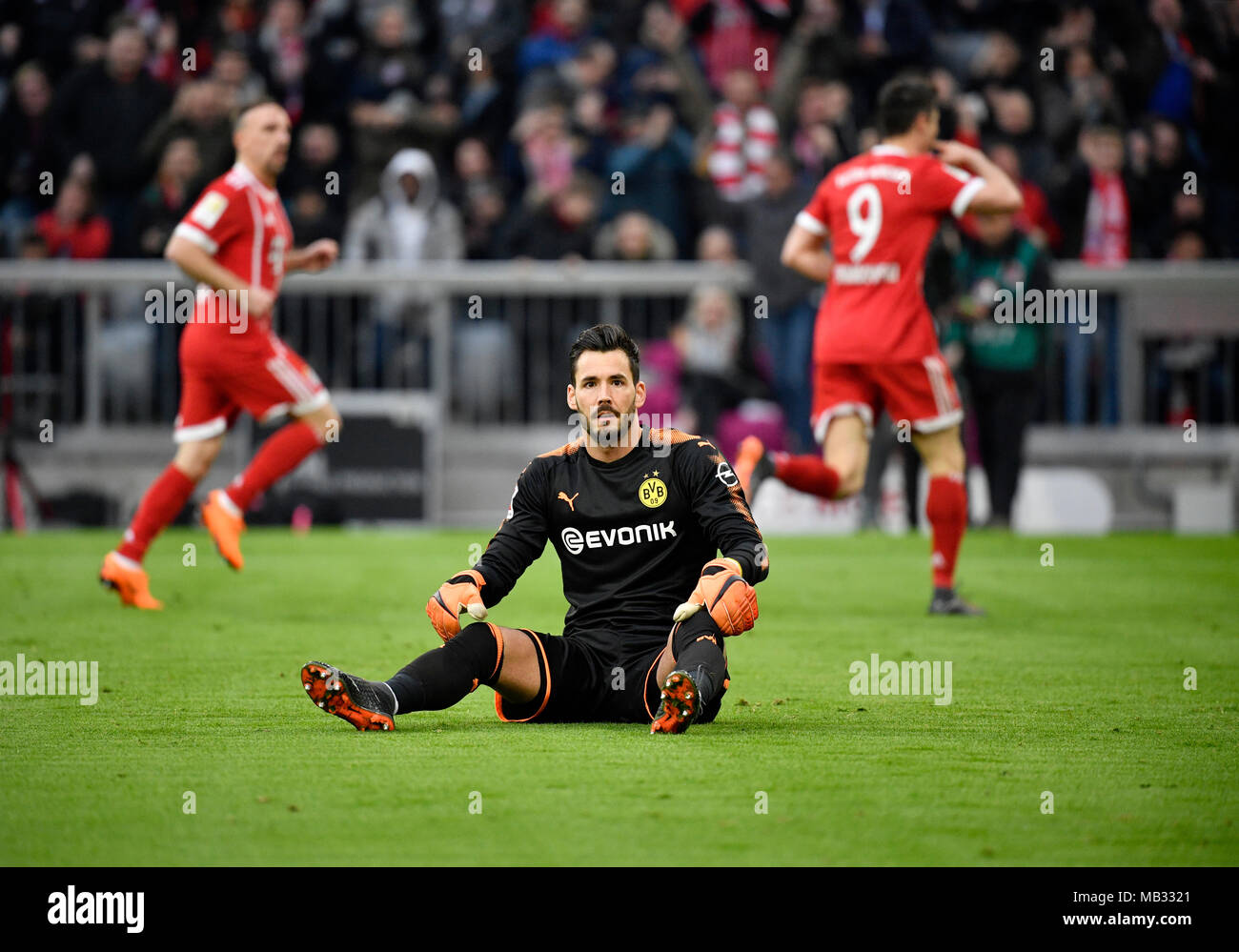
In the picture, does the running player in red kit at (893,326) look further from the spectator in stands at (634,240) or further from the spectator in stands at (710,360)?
the spectator in stands at (634,240)

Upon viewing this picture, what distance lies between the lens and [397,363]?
48.8ft

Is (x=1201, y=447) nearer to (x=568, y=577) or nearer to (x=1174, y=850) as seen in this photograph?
(x=568, y=577)

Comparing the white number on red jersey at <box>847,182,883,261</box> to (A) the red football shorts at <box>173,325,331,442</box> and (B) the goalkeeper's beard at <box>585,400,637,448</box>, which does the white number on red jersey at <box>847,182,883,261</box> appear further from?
(B) the goalkeeper's beard at <box>585,400,637,448</box>

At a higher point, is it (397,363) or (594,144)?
(594,144)

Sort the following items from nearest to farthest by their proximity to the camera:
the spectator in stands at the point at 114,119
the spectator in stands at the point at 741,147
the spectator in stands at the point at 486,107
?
the spectator in stands at the point at 741,147 < the spectator in stands at the point at 114,119 < the spectator in stands at the point at 486,107

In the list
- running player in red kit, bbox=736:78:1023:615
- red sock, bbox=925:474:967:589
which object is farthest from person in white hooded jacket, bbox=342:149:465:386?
red sock, bbox=925:474:967:589

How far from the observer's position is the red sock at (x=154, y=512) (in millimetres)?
8961

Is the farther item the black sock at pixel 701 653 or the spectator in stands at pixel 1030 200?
the spectator in stands at pixel 1030 200

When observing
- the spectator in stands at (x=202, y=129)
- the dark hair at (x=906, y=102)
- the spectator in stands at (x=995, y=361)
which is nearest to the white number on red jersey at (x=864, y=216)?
the dark hair at (x=906, y=102)

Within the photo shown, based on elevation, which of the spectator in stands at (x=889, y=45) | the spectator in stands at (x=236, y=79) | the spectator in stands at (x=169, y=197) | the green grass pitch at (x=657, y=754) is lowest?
the green grass pitch at (x=657, y=754)

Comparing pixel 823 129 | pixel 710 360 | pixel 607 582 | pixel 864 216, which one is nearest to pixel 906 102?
pixel 864 216
